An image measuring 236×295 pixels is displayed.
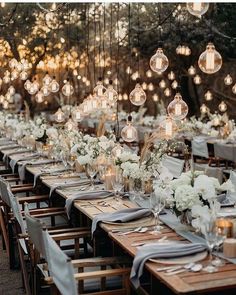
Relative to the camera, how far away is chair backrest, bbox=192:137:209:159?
9.69 meters

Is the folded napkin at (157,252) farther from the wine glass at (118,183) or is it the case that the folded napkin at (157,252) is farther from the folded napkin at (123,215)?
the wine glass at (118,183)

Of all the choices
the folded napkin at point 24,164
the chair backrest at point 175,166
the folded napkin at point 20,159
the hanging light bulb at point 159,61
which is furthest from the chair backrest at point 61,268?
the folded napkin at point 20,159

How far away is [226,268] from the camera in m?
3.09

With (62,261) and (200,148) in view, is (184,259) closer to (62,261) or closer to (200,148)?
(62,261)

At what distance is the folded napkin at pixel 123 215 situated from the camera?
4102 millimetres

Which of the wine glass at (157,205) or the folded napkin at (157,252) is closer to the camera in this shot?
the folded napkin at (157,252)

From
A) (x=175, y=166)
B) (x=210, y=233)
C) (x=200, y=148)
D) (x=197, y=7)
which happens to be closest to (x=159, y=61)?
(x=175, y=166)

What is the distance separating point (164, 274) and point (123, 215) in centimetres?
115

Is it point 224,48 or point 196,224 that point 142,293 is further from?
point 224,48

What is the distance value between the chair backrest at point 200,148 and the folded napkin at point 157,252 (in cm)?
636

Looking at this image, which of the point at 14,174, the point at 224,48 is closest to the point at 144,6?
the point at 224,48

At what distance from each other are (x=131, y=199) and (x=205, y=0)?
1.90 meters

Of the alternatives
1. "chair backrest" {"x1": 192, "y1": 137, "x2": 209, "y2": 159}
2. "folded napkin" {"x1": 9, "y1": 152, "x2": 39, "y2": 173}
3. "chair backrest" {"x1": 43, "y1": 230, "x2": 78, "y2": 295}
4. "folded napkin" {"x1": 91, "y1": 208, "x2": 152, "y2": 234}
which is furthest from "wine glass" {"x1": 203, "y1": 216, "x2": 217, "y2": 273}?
"chair backrest" {"x1": 192, "y1": 137, "x2": 209, "y2": 159}

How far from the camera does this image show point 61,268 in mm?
→ 3119
